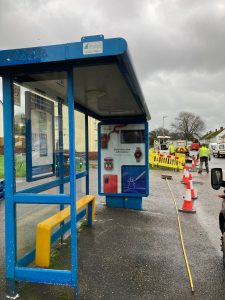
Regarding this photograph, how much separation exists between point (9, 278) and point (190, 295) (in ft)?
6.48

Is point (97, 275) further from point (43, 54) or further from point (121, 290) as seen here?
point (43, 54)

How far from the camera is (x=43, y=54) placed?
290 cm

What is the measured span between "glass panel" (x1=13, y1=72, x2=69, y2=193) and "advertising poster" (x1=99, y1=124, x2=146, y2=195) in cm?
245

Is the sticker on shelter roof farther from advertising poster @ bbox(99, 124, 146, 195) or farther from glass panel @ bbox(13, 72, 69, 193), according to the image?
advertising poster @ bbox(99, 124, 146, 195)

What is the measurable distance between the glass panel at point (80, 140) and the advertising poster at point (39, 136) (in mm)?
1397

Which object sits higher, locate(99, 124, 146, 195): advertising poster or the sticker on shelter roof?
the sticker on shelter roof

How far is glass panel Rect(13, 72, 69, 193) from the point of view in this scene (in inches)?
135

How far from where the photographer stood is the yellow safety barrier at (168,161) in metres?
17.4

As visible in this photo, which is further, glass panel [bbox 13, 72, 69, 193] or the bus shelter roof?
glass panel [bbox 13, 72, 69, 193]

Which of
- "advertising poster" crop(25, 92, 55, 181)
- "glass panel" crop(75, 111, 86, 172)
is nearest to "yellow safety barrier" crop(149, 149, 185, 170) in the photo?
"glass panel" crop(75, 111, 86, 172)

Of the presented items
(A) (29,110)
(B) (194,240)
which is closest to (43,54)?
(A) (29,110)

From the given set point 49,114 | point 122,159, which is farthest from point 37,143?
point 122,159

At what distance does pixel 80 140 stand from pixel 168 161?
12.5 m

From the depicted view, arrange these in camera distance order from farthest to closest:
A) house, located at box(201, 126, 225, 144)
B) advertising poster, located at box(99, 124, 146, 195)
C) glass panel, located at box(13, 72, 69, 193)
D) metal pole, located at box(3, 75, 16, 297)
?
house, located at box(201, 126, 225, 144)
advertising poster, located at box(99, 124, 146, 195)
glass panel, located at box(13, 72, 69, 193)
metal pole, located at box(3, 75, 16, 297)
